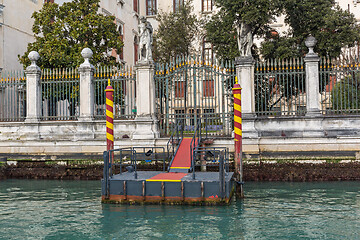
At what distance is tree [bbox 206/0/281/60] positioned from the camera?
2186cm

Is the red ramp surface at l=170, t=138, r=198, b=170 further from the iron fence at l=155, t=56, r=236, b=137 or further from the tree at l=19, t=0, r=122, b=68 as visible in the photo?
the tree at l=19, t=0, r=122, b=68

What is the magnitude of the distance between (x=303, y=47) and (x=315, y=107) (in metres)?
7.96

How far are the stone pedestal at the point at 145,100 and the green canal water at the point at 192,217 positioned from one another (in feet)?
13.7

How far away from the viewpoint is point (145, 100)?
56.4ft

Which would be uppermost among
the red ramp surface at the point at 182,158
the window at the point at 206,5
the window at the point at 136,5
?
the window at the point at 136,5

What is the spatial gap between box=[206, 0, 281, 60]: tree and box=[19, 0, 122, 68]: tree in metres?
6.04

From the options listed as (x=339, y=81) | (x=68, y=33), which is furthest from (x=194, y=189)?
(x=68, y=33)

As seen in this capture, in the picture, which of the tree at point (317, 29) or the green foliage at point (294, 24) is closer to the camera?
the green foliage at point (294, 24)

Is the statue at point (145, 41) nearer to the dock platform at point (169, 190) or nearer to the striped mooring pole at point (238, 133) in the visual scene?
the striped mooring pole at point (238, 133)

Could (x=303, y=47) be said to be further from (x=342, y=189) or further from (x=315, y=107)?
(x=342, y=189)

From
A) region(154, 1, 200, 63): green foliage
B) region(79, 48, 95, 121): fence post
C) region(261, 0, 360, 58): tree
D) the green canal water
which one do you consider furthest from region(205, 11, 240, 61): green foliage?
the green canal water

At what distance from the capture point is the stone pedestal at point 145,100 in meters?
17.0

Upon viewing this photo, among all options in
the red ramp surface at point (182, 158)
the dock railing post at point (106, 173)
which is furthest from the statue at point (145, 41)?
the dock railing post at point (106, 173)

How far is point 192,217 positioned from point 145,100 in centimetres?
787
